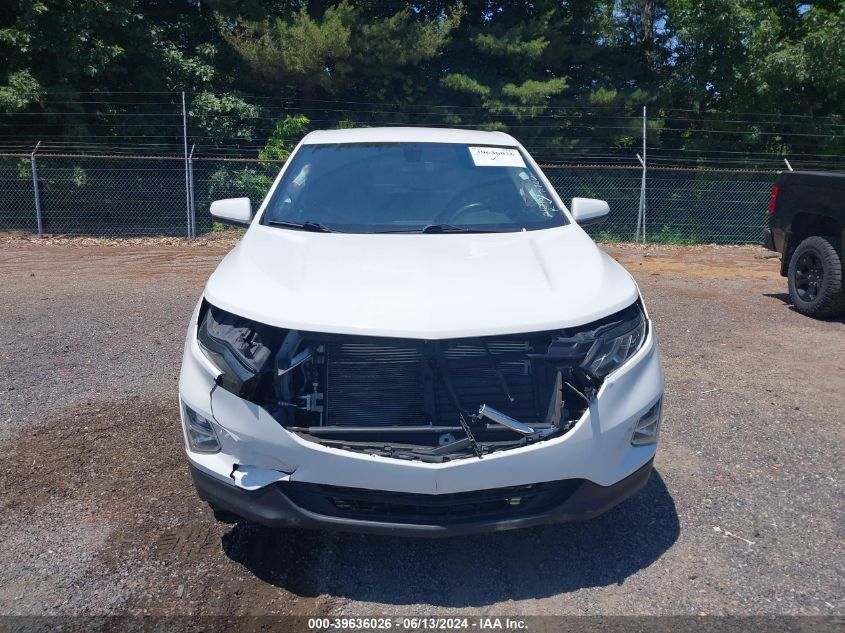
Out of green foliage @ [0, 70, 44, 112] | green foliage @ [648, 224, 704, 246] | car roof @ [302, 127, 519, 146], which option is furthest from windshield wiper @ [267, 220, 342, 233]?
green foliage @ [648, 224, 704, 246]

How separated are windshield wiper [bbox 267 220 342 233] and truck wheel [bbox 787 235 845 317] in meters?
5.81

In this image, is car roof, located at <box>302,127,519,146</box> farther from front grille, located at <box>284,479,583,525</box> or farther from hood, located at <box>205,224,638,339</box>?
front grille, located at <box>284,479,583,525</box>

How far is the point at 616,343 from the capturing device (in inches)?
122

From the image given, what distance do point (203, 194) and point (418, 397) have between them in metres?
13.4

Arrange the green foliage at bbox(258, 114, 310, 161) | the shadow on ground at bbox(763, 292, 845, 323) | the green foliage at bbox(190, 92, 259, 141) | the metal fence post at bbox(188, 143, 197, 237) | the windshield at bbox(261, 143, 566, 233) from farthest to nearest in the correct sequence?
the green foliage at bbox(258, 114, 310, 161) < the green foliage at bbox(190, 92, 259, 141) < the metal fence post at bbox(188, 143, 197, 237) < the shadow on ground at bbox(763, 292, 845, 323) < the windshield at bbox(261, 143, 566, 233)

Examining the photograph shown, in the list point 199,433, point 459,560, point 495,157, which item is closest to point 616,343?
point 459,560

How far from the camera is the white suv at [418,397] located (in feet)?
9.23

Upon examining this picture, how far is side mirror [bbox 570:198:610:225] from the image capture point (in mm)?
4789

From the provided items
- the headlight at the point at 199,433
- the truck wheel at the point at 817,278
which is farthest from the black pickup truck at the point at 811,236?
the headlight at the point at 199,433

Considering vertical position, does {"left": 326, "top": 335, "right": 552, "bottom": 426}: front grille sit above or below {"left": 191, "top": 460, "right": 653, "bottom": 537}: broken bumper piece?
above

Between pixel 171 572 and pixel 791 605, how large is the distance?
2.54 metres

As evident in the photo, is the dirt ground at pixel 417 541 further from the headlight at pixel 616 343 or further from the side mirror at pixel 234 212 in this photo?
the side mirror at pixel 234 212

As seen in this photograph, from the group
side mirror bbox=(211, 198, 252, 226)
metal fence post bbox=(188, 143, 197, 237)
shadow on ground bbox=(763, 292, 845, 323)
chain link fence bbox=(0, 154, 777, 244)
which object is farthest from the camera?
chain link fence bbox=(0, 154, 777, 244)

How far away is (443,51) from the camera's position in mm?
17188
